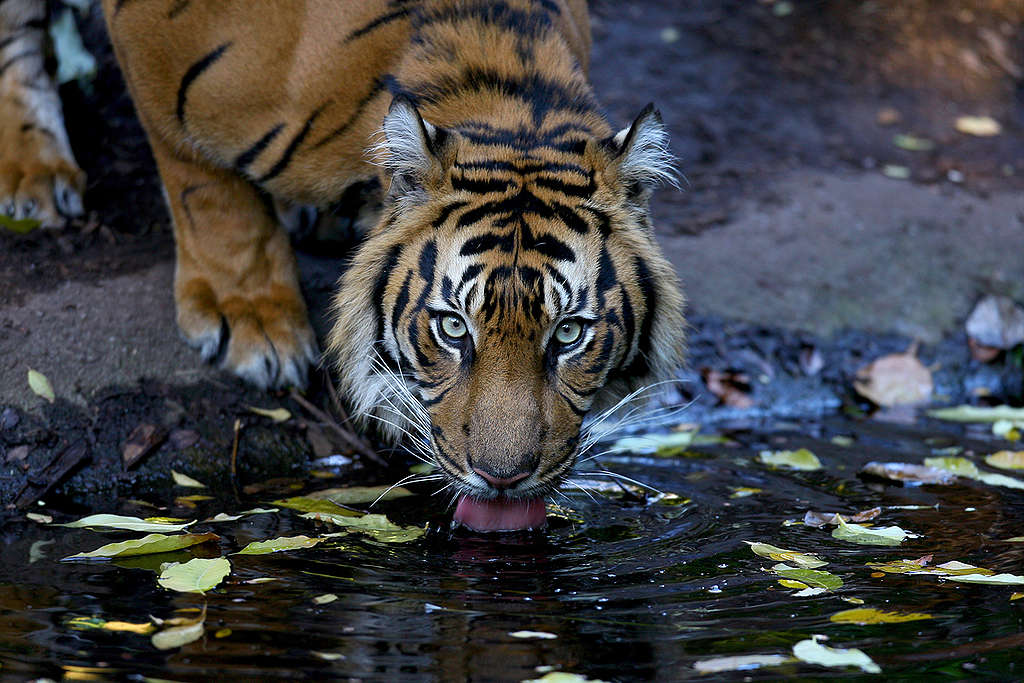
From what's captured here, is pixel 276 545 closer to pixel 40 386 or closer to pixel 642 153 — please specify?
pixel 40 386

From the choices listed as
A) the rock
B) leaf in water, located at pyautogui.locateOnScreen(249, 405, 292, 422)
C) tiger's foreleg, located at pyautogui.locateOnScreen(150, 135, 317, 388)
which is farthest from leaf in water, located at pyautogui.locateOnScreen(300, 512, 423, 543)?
the rock

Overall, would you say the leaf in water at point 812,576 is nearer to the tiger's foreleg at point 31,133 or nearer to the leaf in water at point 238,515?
the leaf in water at point 238,515

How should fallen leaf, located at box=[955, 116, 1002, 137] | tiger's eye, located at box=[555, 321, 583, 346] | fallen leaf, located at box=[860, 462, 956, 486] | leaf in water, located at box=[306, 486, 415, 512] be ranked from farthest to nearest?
fallen leaf, located at box=[955, 116, 1002, 137] < fallen leaf, located at box=[860, 462, 956, 486] < leaf in water, located at box=[306, 486, 415, 512] < tiger's eye, located at box=[555, 321, 583, 346]

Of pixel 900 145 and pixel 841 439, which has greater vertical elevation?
pixel 900 145

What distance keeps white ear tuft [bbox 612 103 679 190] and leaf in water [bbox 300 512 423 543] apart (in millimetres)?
1032

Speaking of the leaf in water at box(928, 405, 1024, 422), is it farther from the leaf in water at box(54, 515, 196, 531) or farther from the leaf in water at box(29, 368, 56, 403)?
the leaf in water at box(29, 368, 56, 403)

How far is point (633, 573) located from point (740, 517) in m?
0.56

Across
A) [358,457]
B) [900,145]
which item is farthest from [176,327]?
[900,145]

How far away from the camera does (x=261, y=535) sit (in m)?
2.79

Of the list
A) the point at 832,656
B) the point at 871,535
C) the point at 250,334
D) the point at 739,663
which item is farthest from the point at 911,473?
the point at 250,334

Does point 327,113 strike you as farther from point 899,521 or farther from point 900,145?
point 900,145

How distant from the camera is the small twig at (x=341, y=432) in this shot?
3.56 metres

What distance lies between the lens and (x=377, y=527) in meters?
2.88

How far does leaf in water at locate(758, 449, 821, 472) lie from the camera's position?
3.57 metres
